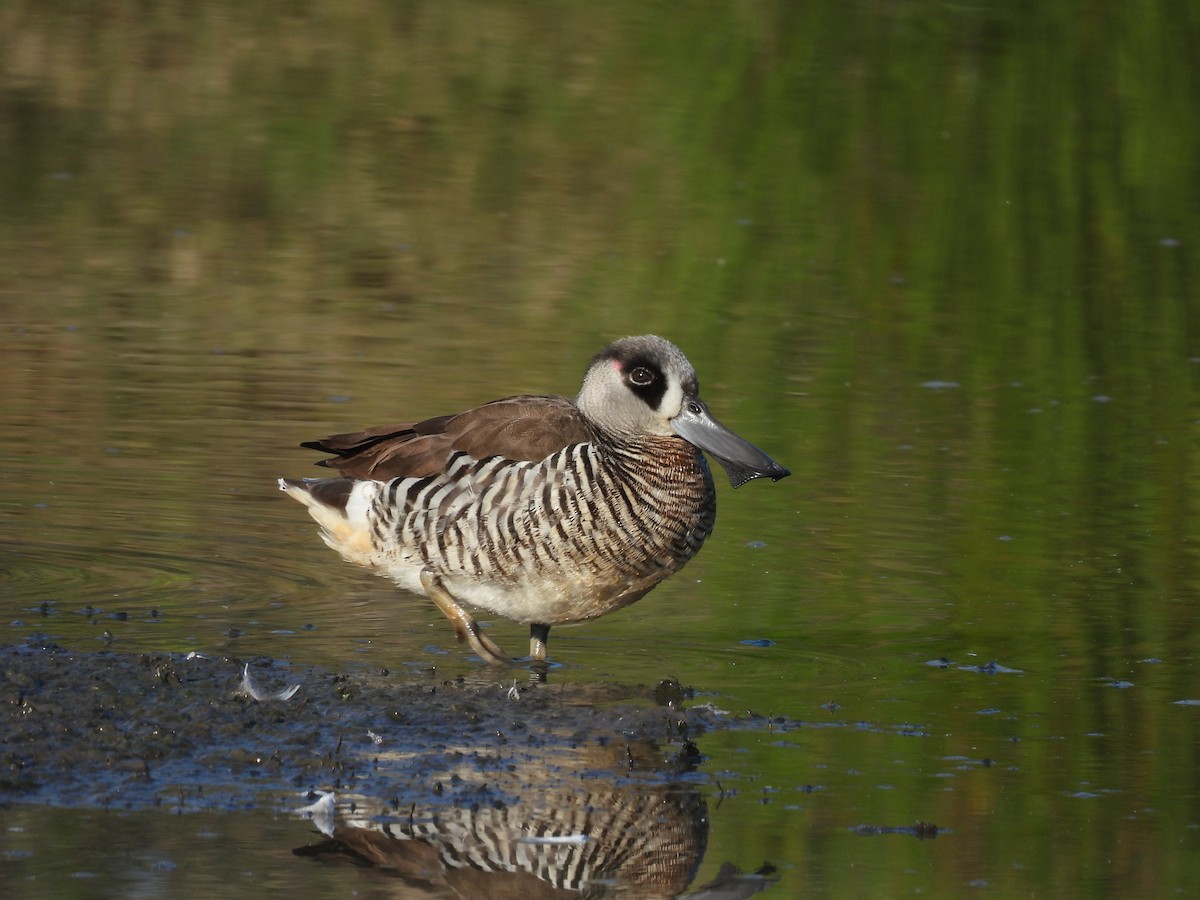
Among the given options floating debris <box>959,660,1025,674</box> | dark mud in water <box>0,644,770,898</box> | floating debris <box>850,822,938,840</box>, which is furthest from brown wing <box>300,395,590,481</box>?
floating debris <box>850,822,938,840</box>

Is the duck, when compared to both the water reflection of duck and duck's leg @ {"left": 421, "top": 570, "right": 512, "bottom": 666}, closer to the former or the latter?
duck's leg @ {"left": 421, "top": 570, "right": 512, "bottom": 666}

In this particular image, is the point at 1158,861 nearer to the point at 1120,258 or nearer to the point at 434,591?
the point at 434,591

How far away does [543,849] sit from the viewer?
5449mm

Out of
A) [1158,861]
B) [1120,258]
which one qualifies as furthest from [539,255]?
[1158,861]

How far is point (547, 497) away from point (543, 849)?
2190mm

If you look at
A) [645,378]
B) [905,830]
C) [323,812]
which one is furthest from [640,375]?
[323,812]

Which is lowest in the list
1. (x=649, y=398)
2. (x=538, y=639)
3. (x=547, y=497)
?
(x=538, y=639)

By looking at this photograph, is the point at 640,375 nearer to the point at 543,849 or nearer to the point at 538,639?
the point at 538,639

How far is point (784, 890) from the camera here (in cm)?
524

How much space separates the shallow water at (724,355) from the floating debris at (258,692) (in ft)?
1.86

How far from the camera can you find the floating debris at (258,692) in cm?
648

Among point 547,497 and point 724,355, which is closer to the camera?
point 547,497

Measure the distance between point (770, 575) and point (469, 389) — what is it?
3433mm

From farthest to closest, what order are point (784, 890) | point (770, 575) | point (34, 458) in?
point (34, 458) < point (770, 575) < point (784, 890)
